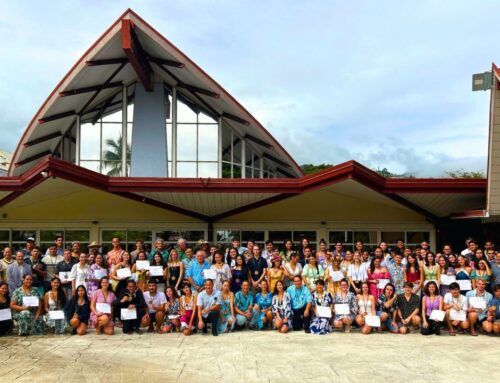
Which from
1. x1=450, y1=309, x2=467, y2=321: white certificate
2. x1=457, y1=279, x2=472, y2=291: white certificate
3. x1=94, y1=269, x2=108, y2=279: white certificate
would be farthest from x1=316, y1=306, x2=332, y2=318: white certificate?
x1=94, y1=269, x2=108, y2=279: white certificate

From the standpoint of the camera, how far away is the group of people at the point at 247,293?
336 inches

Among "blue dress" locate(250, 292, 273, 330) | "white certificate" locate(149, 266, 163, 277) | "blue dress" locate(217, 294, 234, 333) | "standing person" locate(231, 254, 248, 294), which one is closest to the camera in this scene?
"blue dress" locate(217, 294, 234, 333)

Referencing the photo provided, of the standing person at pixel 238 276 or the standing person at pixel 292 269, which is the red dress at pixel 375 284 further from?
the standing person at pixel 238 276

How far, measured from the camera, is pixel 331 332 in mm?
8664

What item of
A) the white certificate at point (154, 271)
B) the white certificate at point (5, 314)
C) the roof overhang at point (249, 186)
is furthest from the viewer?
the roof overhang at point (249, 186)

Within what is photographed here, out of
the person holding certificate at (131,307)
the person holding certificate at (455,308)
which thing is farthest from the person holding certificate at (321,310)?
the person holding certificate at (131,307)

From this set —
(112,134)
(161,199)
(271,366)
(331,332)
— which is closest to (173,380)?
(271,366)

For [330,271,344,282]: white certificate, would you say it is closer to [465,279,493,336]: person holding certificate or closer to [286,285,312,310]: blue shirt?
[286,285,312,310]: blue shirt

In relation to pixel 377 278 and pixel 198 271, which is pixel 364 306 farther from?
pixel 198 271

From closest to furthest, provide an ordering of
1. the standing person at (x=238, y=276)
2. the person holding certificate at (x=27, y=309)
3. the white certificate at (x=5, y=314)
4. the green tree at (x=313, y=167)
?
1. the white certificate at (x=5, y=314)
2. the person holding certificate at (x=27, y=309)
3. the standing person at (x=238, y=276)
4. the green tree at (x=313, y=167)

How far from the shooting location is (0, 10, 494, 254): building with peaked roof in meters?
12.7

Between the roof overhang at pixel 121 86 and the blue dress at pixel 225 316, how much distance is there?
8157mm

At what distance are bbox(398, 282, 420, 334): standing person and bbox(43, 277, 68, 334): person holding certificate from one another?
5.75 metres

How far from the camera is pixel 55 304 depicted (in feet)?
28.4
